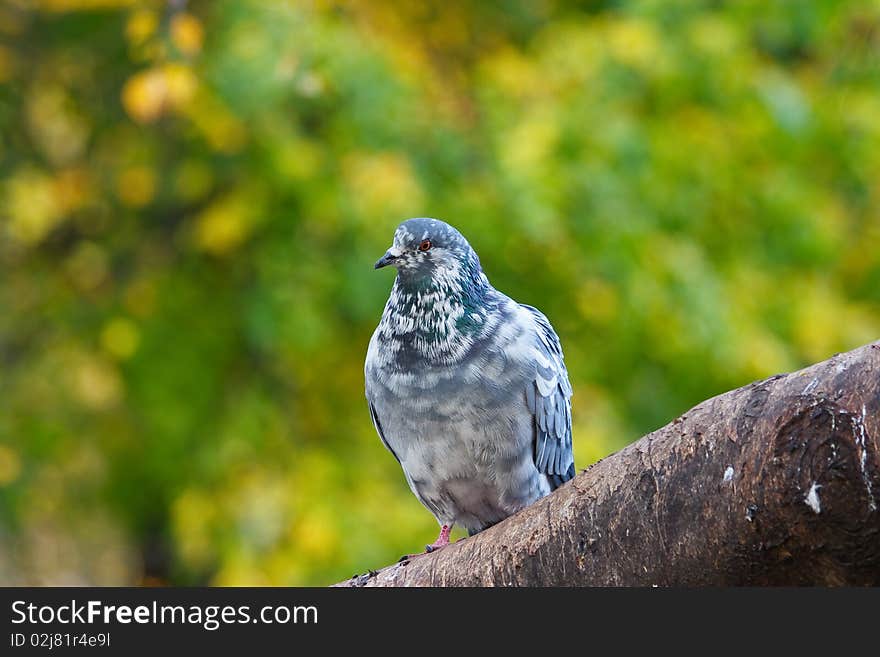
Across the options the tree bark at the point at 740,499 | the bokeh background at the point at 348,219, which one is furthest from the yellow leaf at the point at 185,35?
the tree bark at the point at 740,499

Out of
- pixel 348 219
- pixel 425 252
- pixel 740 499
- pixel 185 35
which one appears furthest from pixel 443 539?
pixel 185 35

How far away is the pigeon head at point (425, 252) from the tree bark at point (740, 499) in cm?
103

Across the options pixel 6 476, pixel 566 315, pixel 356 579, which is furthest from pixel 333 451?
pixel 356 579

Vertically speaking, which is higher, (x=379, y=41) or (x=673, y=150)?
(x=379, y=41)

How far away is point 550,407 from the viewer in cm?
362

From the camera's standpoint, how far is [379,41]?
6.23m

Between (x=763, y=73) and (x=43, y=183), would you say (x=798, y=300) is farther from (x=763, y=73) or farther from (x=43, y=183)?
(x=43, y=183)

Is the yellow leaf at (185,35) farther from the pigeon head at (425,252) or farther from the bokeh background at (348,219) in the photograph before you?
the pigeon head at (425,252)

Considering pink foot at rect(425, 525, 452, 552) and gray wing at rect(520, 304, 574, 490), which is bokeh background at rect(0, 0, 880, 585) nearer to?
gray wing at rect(520, 304, 574, 490)

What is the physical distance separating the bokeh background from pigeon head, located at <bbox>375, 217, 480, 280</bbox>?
1.85 metres

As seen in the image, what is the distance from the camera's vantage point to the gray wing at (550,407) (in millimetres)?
3557

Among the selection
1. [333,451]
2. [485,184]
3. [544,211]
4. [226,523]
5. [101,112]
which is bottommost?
[226,523]

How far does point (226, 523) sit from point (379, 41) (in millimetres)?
2773

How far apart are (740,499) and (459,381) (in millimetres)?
1276
